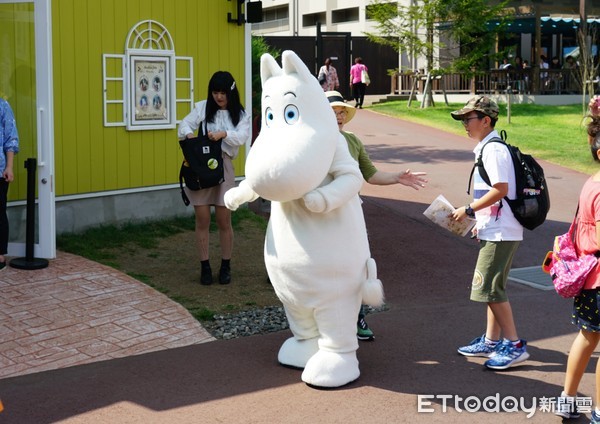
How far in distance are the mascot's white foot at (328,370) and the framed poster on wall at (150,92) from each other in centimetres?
574

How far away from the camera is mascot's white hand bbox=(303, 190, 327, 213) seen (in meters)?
5.65

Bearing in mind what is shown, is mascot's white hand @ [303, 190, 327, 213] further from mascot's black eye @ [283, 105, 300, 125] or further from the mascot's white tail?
the mascot's white tail

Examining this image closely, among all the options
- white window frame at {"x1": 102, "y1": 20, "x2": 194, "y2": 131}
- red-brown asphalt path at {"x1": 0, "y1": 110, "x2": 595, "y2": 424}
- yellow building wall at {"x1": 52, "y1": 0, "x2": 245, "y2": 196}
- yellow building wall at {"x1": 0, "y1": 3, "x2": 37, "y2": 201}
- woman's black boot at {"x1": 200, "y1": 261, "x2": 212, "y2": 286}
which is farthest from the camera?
white window frame at {"x1": 102, "y1": 20, "x2": 194, "y2": 131}

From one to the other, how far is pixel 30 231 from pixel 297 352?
387 cm

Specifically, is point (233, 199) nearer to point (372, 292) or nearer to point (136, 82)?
point (372, 292)

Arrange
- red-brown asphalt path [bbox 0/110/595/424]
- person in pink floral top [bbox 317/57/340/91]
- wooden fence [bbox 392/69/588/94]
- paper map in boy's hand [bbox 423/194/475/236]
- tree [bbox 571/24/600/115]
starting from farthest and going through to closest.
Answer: wooden fence [bbox 392/69/588/94] < person in pink floral top [bbox 317/57/340/91] < tree [bbox 571/24/600/115] < paper map in boy's hand [bbox 423/194/475/236] < red-brown asphalt path [bbox 0/110/595/424]

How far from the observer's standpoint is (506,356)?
6301 millimetres

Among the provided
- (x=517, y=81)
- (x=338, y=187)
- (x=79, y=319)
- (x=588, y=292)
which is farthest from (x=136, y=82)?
(x=517, y=81)

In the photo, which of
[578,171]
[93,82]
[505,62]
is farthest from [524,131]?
[93,82]

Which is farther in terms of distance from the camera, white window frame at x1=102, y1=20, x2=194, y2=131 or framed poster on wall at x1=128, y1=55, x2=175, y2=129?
framed poster on wall at x1=128, y1=55, x2=175, y2=129

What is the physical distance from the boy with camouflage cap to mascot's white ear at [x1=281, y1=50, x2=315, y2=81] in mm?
1272

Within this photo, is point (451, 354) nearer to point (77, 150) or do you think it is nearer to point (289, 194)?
point (289, 194)

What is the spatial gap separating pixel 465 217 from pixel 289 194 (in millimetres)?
1440

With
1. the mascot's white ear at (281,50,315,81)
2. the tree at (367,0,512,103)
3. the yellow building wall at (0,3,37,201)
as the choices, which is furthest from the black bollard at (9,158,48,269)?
the tree at (367,0,512,103)
